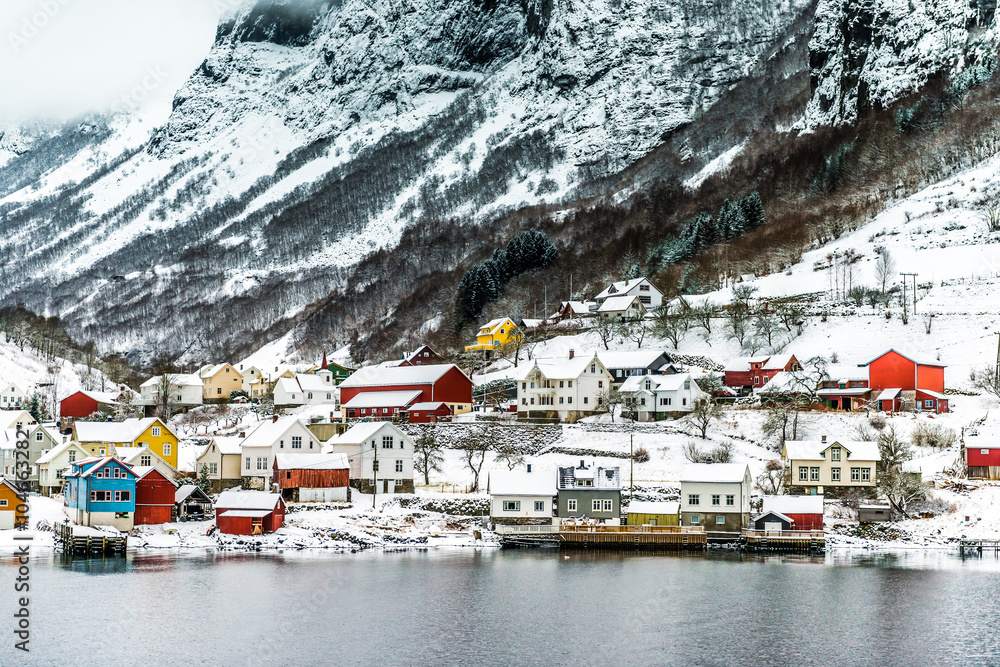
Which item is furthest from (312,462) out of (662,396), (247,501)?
(662,396)

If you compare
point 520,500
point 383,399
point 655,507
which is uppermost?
point 383,399

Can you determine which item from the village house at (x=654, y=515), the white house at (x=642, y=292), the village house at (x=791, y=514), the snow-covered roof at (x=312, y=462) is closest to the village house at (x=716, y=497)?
the village house at (x=654, y=515)

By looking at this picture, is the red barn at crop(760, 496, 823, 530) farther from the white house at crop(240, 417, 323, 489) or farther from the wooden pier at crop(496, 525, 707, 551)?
the white house at crop(240, 417, 323, 489)

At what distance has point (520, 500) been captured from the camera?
71312mm

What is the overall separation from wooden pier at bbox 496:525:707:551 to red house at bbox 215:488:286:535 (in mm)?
13083

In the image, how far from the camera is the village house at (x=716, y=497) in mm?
69688

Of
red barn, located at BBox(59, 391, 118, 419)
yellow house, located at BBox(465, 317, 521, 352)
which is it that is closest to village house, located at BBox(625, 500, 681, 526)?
yellow house, located at BBox(465, 317, 521, 352)

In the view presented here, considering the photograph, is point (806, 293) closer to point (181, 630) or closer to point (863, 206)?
point (863, 206)

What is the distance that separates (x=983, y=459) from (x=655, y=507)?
20.5 metres

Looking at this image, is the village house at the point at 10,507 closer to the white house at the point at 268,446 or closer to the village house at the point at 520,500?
the white house at the point at 268,446

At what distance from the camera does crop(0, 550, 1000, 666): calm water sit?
1702 inches

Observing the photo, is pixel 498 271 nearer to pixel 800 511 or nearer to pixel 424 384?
pixel 424 384

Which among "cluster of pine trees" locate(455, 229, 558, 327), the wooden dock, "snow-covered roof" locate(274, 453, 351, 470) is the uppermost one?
"cluster of pine trees" locate(455, 229, 558, 327)

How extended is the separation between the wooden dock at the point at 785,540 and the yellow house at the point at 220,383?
3074 inches
